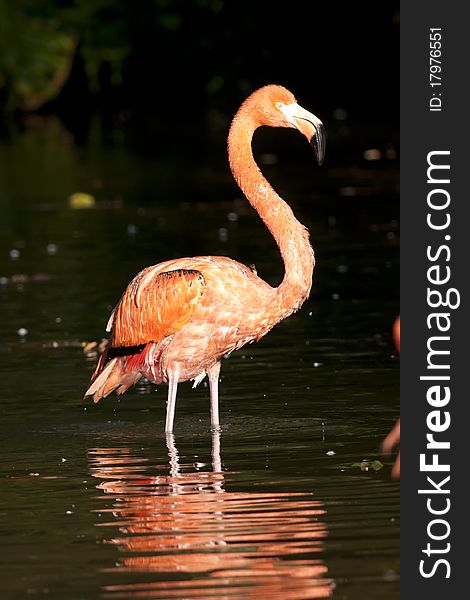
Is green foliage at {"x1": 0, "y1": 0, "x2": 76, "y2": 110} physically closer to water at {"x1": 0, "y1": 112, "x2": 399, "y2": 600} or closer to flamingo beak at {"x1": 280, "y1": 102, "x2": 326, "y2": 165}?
water at {"x1": 0, "y1": 112, "x2": 399, "y2": 600}

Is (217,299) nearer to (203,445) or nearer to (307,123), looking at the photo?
(203,445)

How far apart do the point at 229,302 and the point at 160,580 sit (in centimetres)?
334

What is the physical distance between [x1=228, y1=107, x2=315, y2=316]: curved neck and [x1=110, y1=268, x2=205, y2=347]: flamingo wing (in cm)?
55

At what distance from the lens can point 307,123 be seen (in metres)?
11.3

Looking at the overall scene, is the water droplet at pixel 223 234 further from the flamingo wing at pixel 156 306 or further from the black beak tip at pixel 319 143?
the black beak tip at pixel 319 143

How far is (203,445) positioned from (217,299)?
0.91m

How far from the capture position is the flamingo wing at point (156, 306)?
11.1m

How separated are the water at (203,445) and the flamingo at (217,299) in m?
0.42

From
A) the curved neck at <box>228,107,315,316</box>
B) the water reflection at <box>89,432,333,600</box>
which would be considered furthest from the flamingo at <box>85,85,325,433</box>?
the water reflection at <box>89,432,333,600</box>

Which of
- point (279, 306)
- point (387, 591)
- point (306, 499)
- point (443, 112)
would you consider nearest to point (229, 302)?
point (279, 306)

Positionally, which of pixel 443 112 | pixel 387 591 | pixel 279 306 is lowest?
pixel 387 591

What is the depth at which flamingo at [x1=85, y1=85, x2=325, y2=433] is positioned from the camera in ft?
36.1

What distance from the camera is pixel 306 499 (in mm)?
9312

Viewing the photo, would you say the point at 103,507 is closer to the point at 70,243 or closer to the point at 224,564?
the point at 224,564
